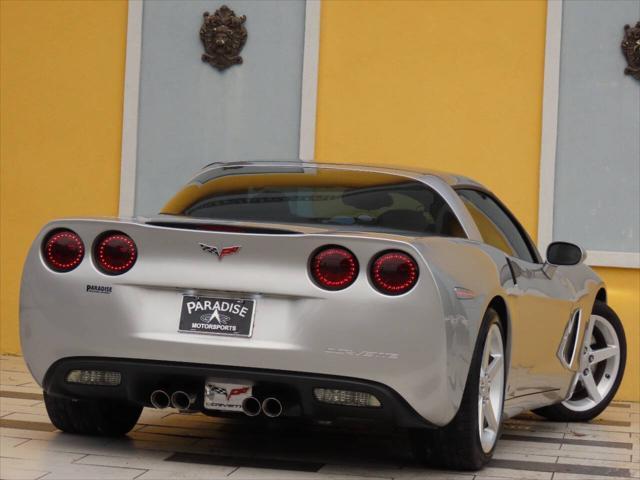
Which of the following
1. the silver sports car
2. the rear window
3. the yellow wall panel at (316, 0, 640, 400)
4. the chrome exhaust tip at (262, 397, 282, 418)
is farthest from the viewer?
the yellow wall panel at (316, 0, 640, 400)

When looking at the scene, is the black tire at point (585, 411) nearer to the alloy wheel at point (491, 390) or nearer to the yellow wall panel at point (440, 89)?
the yellow wall panel at point (440, 89)

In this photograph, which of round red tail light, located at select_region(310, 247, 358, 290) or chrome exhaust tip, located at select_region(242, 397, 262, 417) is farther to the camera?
chrome exhaust tip, located at select_region(242, 397, 262, 417)

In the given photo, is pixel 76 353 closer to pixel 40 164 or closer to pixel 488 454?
pixel 488 454

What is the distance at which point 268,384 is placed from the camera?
504 centimetres

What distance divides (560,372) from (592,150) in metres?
3.42

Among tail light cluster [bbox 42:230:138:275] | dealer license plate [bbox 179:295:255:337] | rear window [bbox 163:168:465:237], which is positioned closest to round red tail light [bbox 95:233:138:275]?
tail light cluster [bbox 42:230:138:275]

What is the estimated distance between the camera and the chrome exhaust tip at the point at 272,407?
509 cm

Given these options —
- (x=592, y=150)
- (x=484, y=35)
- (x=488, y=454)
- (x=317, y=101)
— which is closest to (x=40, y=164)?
(x=317, y=101)

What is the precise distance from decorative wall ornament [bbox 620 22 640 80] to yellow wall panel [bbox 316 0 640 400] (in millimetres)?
625

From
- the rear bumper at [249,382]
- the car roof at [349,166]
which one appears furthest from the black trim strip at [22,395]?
the rear bumper at [249,382]

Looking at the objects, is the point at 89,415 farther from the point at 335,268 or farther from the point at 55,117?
the point at 55,117

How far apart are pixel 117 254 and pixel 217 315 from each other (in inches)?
18.8

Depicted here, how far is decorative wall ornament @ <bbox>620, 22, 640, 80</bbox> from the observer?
9.94 meters

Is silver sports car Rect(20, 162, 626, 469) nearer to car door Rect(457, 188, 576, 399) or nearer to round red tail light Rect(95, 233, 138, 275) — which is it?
round red tail light Rect(95, 233, 138, 275)
